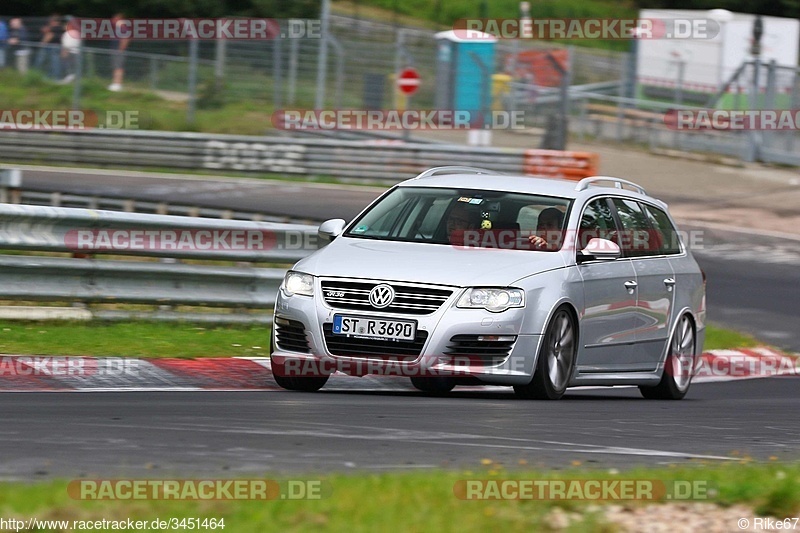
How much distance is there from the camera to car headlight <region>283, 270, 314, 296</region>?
9.32m

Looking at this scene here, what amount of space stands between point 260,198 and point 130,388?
15049 millimetres

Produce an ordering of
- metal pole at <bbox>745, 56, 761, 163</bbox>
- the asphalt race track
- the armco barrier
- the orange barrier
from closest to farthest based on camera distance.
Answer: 1. the asphalt race track
2. the orange barrier
3. the armco barrier
4. metal pole at <bbox>745, 56, 761, 163</bbox>

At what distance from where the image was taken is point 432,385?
9.97m

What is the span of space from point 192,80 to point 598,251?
2043 cm

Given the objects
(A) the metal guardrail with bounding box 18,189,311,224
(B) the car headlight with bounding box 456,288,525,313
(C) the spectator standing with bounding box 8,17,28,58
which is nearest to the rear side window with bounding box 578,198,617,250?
(B) the car headlight with bounding box 456,288,525,313

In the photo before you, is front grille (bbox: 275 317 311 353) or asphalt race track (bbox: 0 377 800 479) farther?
front grille (bbox: 275 317 311 353)

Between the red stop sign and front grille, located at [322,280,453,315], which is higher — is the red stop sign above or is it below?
below

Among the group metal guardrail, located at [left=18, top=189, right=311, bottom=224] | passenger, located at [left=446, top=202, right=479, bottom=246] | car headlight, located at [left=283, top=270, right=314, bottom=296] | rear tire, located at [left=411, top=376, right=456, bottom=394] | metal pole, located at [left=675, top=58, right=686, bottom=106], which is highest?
passenger, located at [left=446, top=202, right=479, bottom=246]

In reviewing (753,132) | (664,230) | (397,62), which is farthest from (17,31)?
(664,230)

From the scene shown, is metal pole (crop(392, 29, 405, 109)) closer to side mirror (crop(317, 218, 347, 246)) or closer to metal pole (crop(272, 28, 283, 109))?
metal pole (crop(272, 28, 283, 109))

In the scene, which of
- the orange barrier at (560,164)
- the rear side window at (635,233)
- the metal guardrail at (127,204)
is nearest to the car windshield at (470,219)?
the rear side window at (635,233)

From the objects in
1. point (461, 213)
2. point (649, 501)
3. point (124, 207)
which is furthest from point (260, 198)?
point (649, 501)

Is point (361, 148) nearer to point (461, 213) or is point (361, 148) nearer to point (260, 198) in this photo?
point (260, 198)

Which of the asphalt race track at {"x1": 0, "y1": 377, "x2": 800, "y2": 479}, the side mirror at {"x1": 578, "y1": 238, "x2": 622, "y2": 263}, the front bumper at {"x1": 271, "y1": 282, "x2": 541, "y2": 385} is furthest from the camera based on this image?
the side mirror at {"x1": 578, "y1": 238, "x2": 622, "y2": 263}
